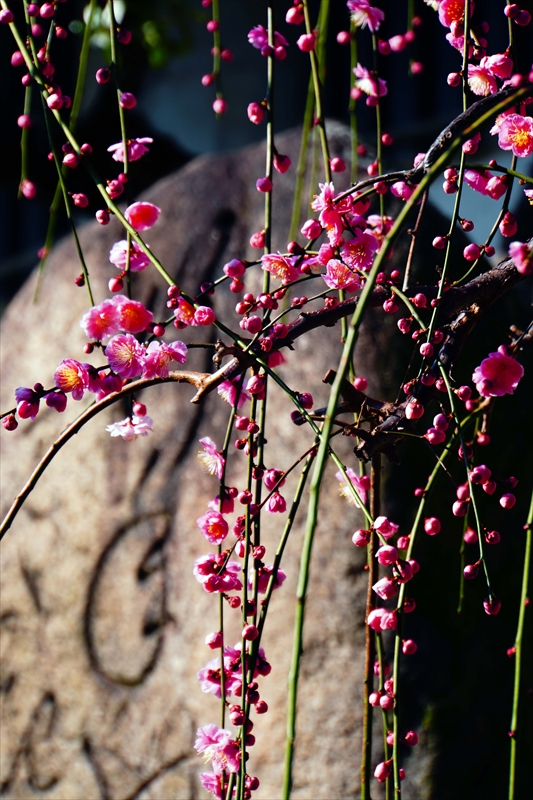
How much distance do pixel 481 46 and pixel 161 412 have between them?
871 millimetres

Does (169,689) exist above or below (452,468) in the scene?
below

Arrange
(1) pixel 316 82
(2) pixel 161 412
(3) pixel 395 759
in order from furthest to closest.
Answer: (2) pixel 161 412 < (1) pixel 316 82 < (3) pixel 395 759

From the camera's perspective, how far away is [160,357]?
0.68m

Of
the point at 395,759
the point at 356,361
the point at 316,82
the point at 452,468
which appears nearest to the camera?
the point at 395,759

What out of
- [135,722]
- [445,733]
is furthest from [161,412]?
[445,733]

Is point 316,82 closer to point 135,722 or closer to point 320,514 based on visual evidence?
point 320,514

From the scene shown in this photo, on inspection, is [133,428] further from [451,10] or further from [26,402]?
[451,10]

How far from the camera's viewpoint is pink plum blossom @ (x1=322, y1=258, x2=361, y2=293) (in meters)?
0.72

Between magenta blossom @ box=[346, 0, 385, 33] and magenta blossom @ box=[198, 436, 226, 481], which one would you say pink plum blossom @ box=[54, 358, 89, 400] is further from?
magenta blossom @ box=[346, 0, 385, 33]

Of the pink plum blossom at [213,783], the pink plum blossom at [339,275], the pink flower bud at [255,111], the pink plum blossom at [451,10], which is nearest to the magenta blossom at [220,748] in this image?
the pink plum blossom at [213,783]

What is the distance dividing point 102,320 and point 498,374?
0.33 metres

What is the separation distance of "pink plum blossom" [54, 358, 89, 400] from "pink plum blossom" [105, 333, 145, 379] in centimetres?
2

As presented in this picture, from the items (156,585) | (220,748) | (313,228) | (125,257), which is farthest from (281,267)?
(156,585)

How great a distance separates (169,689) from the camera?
142 cm
